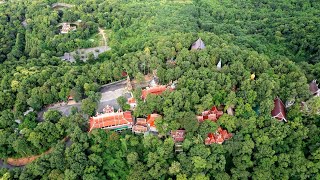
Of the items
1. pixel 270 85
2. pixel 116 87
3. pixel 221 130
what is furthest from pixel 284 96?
pixel 116 87

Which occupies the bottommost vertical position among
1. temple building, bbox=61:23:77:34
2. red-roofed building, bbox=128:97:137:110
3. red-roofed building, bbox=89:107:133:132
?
temple building, bbox=61:23:77:34

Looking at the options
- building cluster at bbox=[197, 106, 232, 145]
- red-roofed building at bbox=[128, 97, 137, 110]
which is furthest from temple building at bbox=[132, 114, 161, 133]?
building cluster at bbox=[197, 106, 232, 145]

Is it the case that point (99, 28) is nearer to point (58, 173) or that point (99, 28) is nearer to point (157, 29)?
point (157, 29)

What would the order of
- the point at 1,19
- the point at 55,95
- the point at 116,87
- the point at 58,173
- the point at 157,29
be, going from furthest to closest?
the point at 1,19, the point at 157,29, the point at 116,87, the point at 55,95, the point at 58,173

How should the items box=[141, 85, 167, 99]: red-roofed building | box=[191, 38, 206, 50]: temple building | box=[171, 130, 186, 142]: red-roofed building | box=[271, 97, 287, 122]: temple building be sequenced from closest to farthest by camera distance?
box=[171, 130, 186, 142]: red-roofed building
box=[271, 97, 287, 122]: temple building
box=[141, 85, 167, 99]: red-roofed building
box=[191, 38, 206, 50]: temple building

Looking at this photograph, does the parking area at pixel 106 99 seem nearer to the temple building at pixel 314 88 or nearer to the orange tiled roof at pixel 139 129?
the orange tiled roof at pixel 139 129

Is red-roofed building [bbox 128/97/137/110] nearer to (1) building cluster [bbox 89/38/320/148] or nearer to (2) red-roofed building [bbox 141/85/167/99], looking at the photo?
(1) building cluster [bbox 89/38/320/148]

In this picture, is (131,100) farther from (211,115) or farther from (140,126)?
(211,115)
